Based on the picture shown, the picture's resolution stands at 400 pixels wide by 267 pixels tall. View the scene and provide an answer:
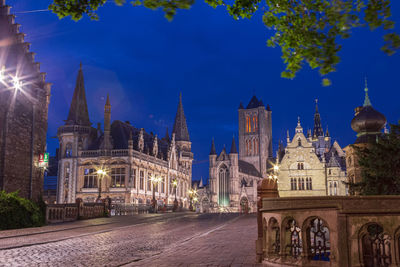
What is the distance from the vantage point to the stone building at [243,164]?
100 meters

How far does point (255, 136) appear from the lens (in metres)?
119

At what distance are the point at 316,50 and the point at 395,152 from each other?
49.1 feet

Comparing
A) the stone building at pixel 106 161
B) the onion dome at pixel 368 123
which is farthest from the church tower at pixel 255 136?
the onion dome at pixel 368 123

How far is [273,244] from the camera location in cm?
742

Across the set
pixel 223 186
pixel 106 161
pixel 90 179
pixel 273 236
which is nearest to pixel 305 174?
pixel 106 161

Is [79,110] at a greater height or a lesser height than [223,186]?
greater

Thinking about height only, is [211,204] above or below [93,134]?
below

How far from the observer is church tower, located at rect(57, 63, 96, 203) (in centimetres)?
5838

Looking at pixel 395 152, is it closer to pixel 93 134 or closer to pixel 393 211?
pixel 393 211

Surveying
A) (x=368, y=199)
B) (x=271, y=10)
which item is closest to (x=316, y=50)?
(x=271, y=10)

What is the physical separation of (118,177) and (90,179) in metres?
4.21

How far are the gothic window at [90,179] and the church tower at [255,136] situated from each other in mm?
67556

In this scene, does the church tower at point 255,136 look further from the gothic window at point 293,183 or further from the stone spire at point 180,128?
the gothic window at point 293,183

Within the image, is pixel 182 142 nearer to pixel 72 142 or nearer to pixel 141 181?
pixel 141 181
